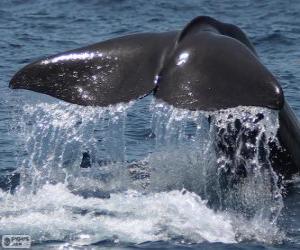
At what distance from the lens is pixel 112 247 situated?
21.0 feet

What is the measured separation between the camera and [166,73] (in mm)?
6301

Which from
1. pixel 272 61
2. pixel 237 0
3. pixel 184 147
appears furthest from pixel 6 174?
pixel 237 0

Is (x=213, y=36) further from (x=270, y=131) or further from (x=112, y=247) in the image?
(x=112, y=247)

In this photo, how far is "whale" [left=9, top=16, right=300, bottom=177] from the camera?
232 inches

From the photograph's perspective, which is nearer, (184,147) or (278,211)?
(278,211)

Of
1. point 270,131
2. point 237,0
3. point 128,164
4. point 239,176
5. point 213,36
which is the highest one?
point 213,36

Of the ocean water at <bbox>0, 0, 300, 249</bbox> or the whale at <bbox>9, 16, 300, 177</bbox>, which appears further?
the ocean water at <bbox>0, 0, 300, 249</bbox>

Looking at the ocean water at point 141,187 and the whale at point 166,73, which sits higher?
the whale at point 166,73

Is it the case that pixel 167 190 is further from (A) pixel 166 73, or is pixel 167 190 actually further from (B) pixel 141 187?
(A) pixel 166 73

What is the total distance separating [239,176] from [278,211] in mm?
397

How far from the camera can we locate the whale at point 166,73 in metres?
5.88

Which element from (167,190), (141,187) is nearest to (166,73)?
(167,190)

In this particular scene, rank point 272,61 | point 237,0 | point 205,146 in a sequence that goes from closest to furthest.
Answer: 1. point 205,146
2. point 272,61
3. point 237,0

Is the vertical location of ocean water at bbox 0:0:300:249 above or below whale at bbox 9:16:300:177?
below
